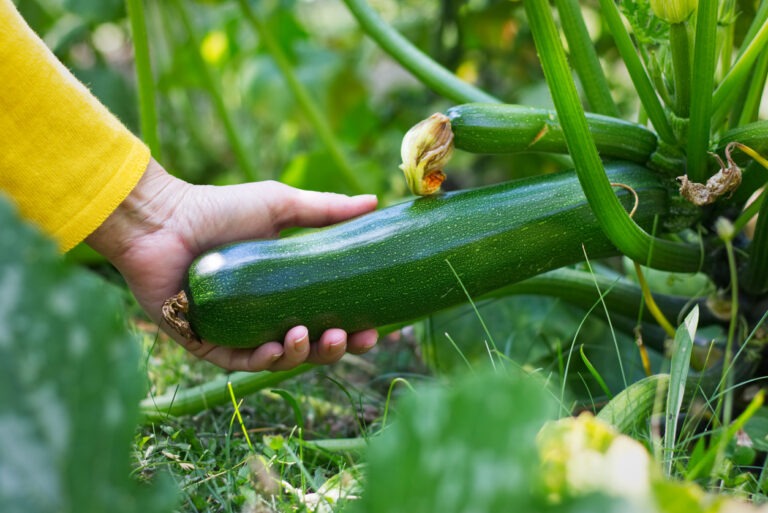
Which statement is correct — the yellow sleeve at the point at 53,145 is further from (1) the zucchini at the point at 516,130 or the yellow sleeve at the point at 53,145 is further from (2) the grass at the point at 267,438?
(1) the zucchini at the point at 516,130

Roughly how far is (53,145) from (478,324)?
33.6 inches

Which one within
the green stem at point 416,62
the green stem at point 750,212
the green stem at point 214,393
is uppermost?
the green stem at point 416,62

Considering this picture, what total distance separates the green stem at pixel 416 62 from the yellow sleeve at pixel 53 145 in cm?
57

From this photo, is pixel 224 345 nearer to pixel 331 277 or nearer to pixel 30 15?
pixel 331 277

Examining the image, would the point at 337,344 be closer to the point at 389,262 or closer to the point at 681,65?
the point at 389,262

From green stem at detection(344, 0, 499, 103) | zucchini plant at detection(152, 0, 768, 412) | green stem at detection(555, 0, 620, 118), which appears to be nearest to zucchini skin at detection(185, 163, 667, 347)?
zucchini plant at detection(152, 0, 768, 412)

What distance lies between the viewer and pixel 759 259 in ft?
4.21

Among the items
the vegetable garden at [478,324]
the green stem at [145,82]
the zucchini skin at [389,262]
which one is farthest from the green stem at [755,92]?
the green stem at [145,82]

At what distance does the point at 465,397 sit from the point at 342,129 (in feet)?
8.39

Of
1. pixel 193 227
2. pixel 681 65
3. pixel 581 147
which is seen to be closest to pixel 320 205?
pixel 193 227

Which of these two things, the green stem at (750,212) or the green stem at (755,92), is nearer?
the green stem at (750,212)

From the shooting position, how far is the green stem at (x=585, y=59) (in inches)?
51.9

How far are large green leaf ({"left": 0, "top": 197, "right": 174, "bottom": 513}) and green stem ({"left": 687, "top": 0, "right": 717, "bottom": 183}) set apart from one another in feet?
2.94

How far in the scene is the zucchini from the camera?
1244 millimetres
